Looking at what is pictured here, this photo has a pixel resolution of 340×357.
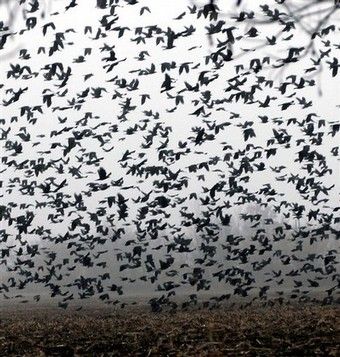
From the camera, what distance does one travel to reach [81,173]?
15859 mm

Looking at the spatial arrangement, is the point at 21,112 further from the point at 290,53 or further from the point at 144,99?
the point at 290,53

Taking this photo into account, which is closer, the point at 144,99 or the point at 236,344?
the point at 236,344

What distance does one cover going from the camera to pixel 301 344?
6.09 metres

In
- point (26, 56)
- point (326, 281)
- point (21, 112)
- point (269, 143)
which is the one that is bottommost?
point (326, 281)

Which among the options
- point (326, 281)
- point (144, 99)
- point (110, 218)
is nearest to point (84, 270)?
point (326, 281)

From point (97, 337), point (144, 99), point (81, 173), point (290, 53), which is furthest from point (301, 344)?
point (81, 173)

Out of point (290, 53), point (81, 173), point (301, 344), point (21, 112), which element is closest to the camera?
point (301, 344)

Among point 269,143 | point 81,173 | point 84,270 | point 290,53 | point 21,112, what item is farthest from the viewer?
point 84,270

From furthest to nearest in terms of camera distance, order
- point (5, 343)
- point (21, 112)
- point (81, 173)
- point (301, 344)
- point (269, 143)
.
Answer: point (81, 173), point (269, 143), point (21, 112), point (5, 343), point (301, 344)

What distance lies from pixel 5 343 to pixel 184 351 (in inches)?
138

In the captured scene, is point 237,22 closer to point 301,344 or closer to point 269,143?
point 301,344

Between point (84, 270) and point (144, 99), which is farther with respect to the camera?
point (84, 270)

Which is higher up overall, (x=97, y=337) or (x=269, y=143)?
(x=269, y=143)

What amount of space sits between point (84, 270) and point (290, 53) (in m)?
67.4
